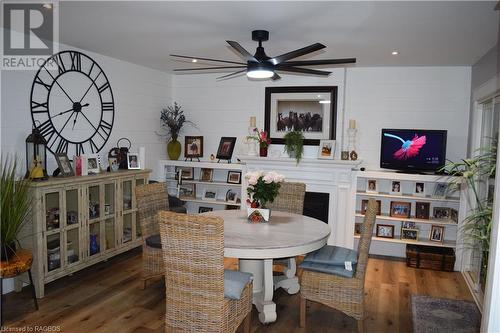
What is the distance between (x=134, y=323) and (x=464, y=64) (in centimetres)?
459

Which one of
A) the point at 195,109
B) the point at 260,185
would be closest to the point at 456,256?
the point at 260,185

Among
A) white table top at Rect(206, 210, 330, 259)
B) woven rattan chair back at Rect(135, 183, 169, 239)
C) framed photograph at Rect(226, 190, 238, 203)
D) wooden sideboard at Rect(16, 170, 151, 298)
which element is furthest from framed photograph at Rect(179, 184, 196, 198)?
white table top at Rect(206, 210, 330, 259)

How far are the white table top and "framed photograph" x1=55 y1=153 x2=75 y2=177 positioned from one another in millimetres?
1719

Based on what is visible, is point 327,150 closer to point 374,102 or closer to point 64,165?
point 374,102

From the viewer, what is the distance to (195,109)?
20.3ft

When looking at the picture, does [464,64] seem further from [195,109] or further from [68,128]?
[68,128]

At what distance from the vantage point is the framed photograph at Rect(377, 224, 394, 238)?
5164mm

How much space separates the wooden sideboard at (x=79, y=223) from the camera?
3604 millimetres

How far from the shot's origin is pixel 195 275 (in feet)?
8.25

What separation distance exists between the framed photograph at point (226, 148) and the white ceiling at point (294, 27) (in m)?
1.56

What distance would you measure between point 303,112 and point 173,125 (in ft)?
6.51

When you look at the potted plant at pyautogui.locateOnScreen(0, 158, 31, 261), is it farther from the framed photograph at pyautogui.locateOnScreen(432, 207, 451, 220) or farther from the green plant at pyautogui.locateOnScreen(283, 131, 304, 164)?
the framed photograph at pyautogui.locateOnScreen(432, 207, 451, 220)

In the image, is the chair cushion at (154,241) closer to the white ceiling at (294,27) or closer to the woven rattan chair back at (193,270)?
the woven rattan chair back at (193,270)

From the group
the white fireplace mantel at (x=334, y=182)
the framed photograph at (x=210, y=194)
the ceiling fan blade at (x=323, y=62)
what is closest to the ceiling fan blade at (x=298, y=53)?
the ceiling fan blade at (x=323, y=62)
